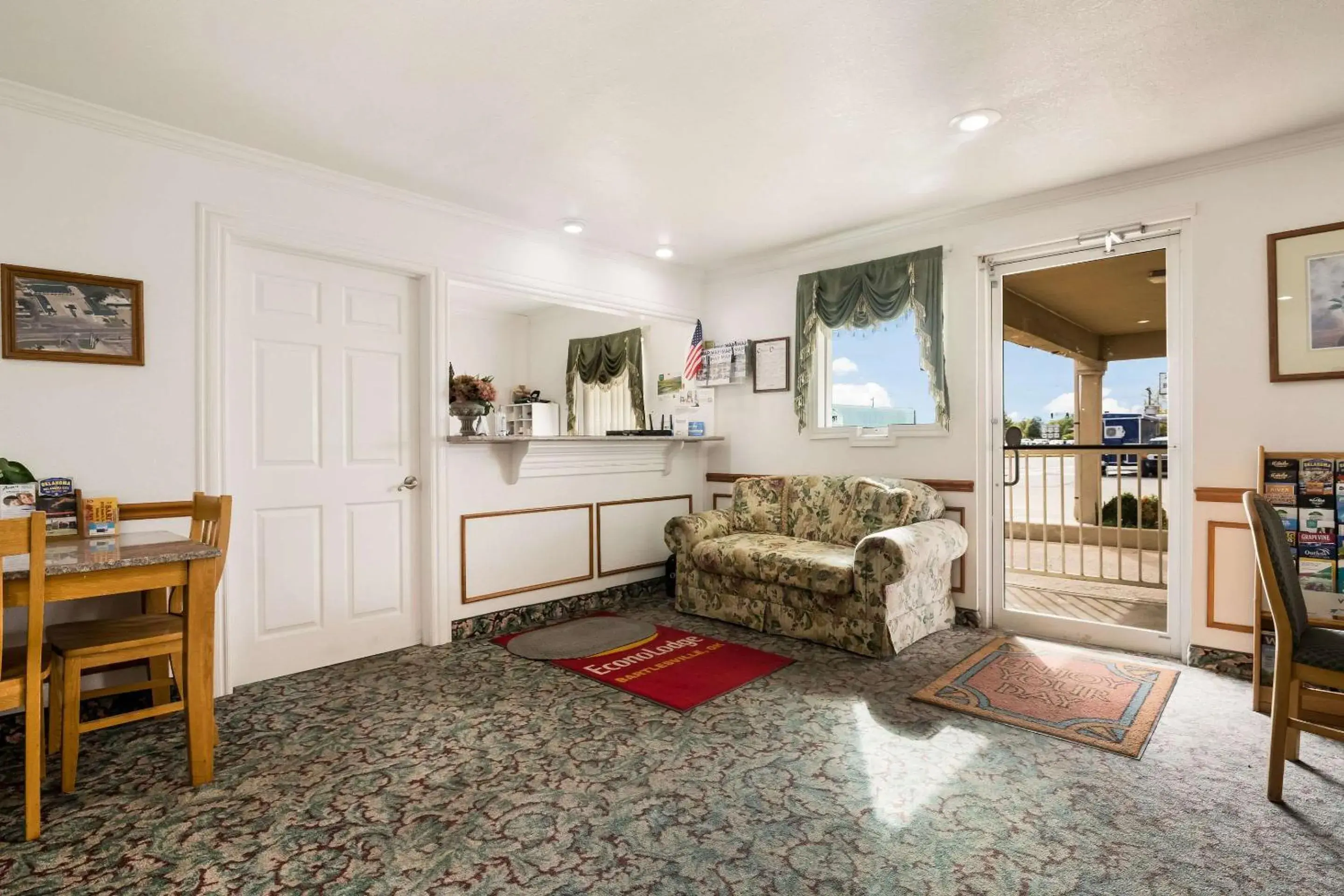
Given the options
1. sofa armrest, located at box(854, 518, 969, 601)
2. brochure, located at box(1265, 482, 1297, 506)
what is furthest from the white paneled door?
brochure, located at box(1265, 482, 1297, 506)

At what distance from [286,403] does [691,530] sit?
2.50m

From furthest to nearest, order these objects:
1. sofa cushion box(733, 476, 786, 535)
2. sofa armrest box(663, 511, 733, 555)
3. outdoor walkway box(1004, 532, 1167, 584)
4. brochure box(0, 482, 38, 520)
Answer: outdoor walkway box(1004, 532, 1167, 584) < sofa cushion box(733, 476, 786, 535) < sofa armrest box(663, 511, 733, 555) < brochure box(0, 482, 38, 520)

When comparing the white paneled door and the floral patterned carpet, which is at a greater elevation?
the white paneled door

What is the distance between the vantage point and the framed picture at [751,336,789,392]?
507 centimetres

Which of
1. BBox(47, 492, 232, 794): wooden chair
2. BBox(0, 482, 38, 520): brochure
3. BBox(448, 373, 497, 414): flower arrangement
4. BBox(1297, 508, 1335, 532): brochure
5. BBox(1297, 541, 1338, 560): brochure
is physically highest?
BBox(448, 373, 497, 414): flower arrangement

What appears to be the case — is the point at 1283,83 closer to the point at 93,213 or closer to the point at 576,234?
the point at 576,234

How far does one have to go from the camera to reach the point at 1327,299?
10.1 feet

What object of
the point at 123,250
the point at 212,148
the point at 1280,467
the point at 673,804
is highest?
the point at 212,148

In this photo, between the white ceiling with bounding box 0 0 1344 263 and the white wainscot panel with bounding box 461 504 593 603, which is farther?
the white wainscot panel with bounding box 461 504 593 603

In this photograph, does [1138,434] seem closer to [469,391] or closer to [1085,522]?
[1085,522]

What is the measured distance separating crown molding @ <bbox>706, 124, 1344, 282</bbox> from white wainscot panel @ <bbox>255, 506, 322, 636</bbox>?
3.55 metres

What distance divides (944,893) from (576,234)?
4.06 m

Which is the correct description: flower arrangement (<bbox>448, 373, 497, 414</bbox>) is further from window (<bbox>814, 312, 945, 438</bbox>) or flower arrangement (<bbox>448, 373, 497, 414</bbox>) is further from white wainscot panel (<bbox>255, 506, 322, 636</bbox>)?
window (<bbox>814, 312, 945, 438</bbox>)

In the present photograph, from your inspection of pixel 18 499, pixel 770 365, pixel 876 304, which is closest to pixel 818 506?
pixel 770 365
